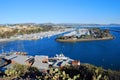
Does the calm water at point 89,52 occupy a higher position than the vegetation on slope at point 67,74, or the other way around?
the vegetation on slope at point 67,74

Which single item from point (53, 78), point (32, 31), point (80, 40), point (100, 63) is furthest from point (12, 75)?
point (32, 31)

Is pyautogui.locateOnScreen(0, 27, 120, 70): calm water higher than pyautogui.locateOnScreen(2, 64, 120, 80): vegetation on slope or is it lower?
lower

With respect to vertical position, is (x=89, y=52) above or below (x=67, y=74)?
below

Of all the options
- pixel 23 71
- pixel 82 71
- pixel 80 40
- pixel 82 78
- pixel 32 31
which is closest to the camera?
pixel 82 78

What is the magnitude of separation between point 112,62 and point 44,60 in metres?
8.37

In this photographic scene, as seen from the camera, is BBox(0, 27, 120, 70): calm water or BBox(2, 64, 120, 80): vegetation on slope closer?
BBox(2, 64, 120, 80): vegetation on slope

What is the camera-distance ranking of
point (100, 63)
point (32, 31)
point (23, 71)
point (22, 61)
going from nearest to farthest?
point (23, 71) → point (22, 61) → point (100, 63) → point (32, 31)

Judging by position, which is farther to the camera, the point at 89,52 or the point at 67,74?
the point at 89,52

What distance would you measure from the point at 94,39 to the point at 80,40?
3.66 meters

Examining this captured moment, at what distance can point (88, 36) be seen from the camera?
5888 centimetres

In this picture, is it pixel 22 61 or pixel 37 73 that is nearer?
pixel 37 73

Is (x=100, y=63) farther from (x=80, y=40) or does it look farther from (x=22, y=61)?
(x=80, y=40)

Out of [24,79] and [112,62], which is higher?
[24,79]

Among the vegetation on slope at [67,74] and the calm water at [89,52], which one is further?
the calm water at [89,52]
